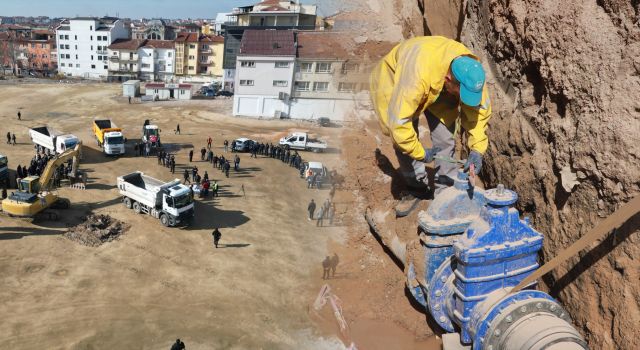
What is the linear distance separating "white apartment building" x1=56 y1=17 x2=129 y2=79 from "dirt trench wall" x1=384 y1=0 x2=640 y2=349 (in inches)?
3375

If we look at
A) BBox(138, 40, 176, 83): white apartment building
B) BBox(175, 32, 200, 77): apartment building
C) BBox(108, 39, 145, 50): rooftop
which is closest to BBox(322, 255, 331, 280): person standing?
BBox(138, 40, 176, 83): white apartment building

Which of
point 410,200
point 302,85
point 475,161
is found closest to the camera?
point 475,161

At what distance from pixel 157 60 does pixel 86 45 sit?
45.4 feet

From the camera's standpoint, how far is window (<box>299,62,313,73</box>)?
44375mm

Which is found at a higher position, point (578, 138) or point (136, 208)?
point (578, 138)

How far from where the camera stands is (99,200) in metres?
23.9

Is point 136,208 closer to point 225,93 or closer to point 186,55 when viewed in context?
point 225,93

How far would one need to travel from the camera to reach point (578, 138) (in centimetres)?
681

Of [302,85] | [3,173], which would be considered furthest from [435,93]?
[302,85]

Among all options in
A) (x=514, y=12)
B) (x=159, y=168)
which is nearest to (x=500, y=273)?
(x=514, y=12)

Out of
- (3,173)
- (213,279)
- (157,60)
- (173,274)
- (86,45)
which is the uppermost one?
(86,45)

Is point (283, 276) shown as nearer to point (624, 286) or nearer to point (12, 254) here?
point (12, 254)

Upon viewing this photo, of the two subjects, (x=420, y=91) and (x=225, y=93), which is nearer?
(x=420, y=91)

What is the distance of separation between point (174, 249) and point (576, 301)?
1524 centimetres
